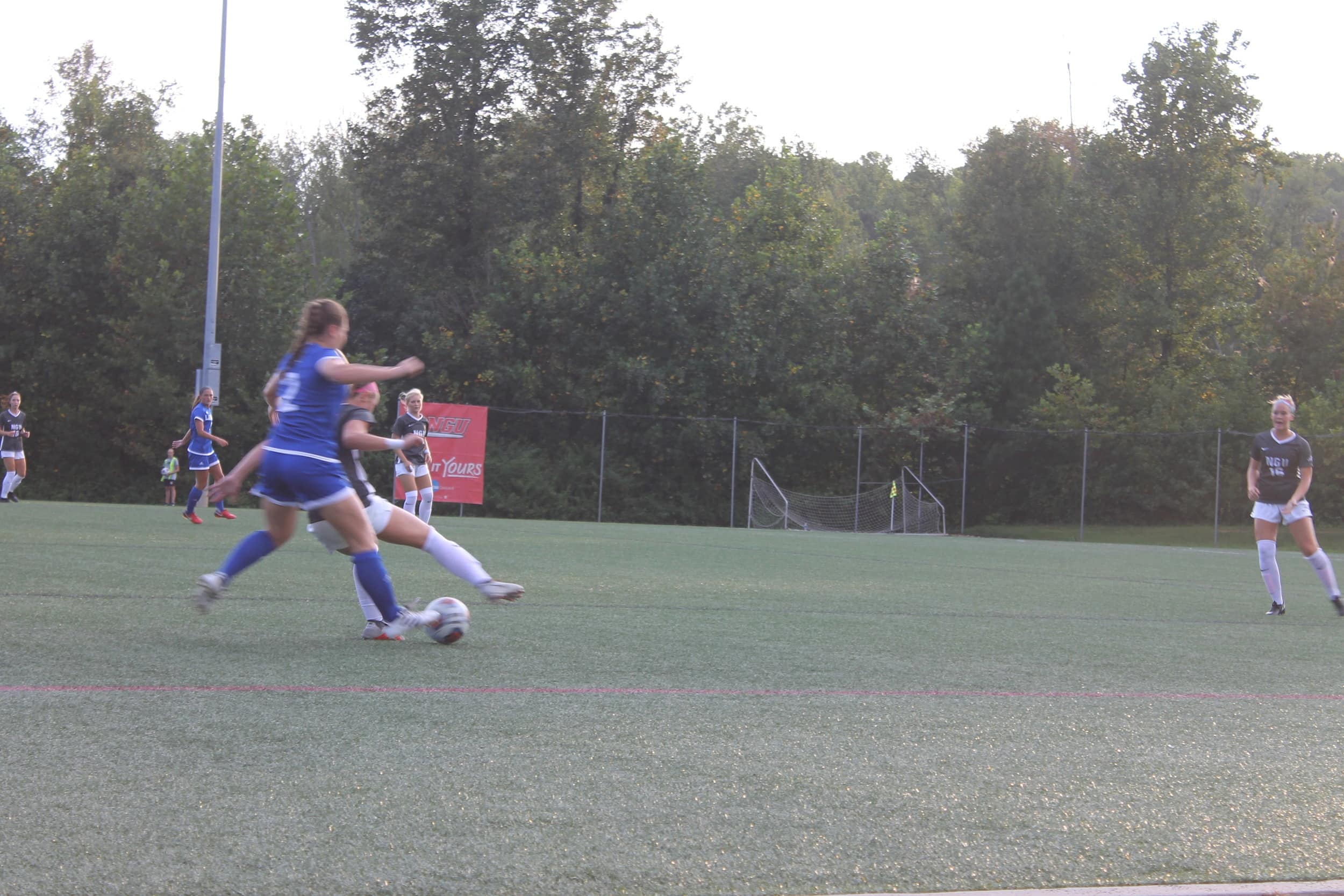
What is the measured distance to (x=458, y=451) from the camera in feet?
96.7

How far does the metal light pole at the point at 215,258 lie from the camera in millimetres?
26375

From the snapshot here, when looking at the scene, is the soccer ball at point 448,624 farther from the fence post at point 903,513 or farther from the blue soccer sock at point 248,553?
the fence post at point 903,513

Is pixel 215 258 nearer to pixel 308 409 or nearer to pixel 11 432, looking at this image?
pixel 11 432

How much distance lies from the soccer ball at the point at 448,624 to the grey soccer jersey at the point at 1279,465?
7.40 m

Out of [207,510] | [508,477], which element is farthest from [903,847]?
[508,477]

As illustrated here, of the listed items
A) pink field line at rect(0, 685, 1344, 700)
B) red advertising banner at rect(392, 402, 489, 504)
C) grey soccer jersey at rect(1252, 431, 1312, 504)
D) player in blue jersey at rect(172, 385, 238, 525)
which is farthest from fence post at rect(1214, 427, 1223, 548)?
pink field line at rect(0, 685, 1344, 700)

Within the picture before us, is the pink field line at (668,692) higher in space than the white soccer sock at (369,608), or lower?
lower

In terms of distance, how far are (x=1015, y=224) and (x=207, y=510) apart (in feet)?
96.3

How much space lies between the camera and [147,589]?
9.63 meters

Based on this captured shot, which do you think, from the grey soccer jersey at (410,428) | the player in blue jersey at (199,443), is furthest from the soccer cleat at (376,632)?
the player in blue jersey at (199,443)

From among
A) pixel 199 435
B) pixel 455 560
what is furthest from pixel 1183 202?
pixel 455 560

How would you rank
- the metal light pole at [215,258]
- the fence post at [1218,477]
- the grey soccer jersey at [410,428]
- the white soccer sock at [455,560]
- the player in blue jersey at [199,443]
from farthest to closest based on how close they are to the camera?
1. the fence post at [1218,477]
2. the metal light pole at [215,258]
3. the player in blue jersey at [199,443]
4. the grey soccer jersey at [410,428]
5. the white soccer sock at [455,560]

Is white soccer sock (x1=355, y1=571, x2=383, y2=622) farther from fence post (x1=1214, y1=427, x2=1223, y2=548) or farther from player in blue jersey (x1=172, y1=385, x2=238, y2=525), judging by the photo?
fence post (x1=1214, y1=427, x2=1223, y2=548)

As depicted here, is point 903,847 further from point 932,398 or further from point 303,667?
point 932,398
